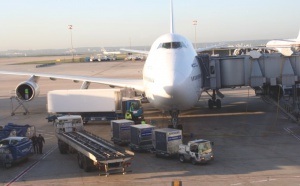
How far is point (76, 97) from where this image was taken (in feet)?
102

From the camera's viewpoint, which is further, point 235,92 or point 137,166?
point 235,92

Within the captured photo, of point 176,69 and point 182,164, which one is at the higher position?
point 176,69

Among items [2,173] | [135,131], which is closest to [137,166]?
[135,131]

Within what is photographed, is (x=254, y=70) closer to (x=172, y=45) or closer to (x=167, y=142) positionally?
(x=172, y=45)

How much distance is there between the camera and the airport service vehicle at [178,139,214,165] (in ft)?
60.1

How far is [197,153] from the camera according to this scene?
18391 millimetres

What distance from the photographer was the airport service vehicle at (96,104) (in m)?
30.3

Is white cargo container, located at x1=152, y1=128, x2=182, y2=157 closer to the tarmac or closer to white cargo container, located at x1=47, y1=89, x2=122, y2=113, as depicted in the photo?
the tarmac

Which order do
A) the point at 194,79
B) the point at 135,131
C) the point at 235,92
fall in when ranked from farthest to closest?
the point at 235,92
the point at 194,79
the point at 135,131

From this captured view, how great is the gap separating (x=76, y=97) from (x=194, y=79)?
433 inches

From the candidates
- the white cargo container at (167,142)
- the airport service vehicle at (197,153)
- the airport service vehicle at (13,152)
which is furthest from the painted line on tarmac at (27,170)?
the airport service vehicle at (197,153)

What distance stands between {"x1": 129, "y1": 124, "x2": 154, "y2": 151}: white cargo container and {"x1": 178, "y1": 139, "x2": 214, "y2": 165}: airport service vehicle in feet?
9.50

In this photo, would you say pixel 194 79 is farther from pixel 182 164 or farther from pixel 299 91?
pixel 299 91

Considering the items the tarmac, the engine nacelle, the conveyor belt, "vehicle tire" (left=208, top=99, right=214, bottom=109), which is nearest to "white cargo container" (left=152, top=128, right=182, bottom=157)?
the tarmac
